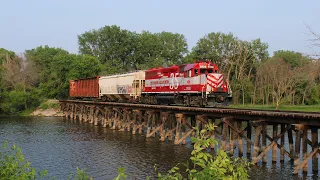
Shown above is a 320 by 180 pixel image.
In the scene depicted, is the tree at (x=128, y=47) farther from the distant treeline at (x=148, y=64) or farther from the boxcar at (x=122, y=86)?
the boxcar at (x=122, y=86)

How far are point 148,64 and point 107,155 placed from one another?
73.7m

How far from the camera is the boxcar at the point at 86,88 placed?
4978 cm

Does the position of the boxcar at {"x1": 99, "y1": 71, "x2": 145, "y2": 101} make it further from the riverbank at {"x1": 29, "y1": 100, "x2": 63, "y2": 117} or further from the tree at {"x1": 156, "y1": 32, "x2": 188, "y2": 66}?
the tree at {"x1": 156, "y1": 32, "x2": 188, "y2": 66}

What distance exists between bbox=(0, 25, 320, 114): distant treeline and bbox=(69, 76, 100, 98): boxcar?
38.7ft

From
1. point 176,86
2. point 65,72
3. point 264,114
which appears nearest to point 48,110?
point 65,72

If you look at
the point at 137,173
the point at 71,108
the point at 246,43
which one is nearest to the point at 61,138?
the point at 137,173

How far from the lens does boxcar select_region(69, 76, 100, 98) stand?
49.8 metres

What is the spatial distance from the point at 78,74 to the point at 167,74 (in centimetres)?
4734

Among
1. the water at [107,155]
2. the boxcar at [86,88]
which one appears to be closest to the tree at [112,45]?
the boxcar at [86,88]

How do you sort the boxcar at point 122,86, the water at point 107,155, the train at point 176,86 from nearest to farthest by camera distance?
the water at point 107,155, the train at point 176,86, the boxcar at point 122,86

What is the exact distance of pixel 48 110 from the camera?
68562 mm

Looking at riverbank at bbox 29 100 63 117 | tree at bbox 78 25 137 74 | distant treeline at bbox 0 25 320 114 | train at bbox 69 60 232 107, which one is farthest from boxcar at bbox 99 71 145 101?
tree at bbox 78 25 137 74

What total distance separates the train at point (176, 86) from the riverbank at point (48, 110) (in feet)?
80.3

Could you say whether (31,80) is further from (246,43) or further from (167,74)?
(167,74)
